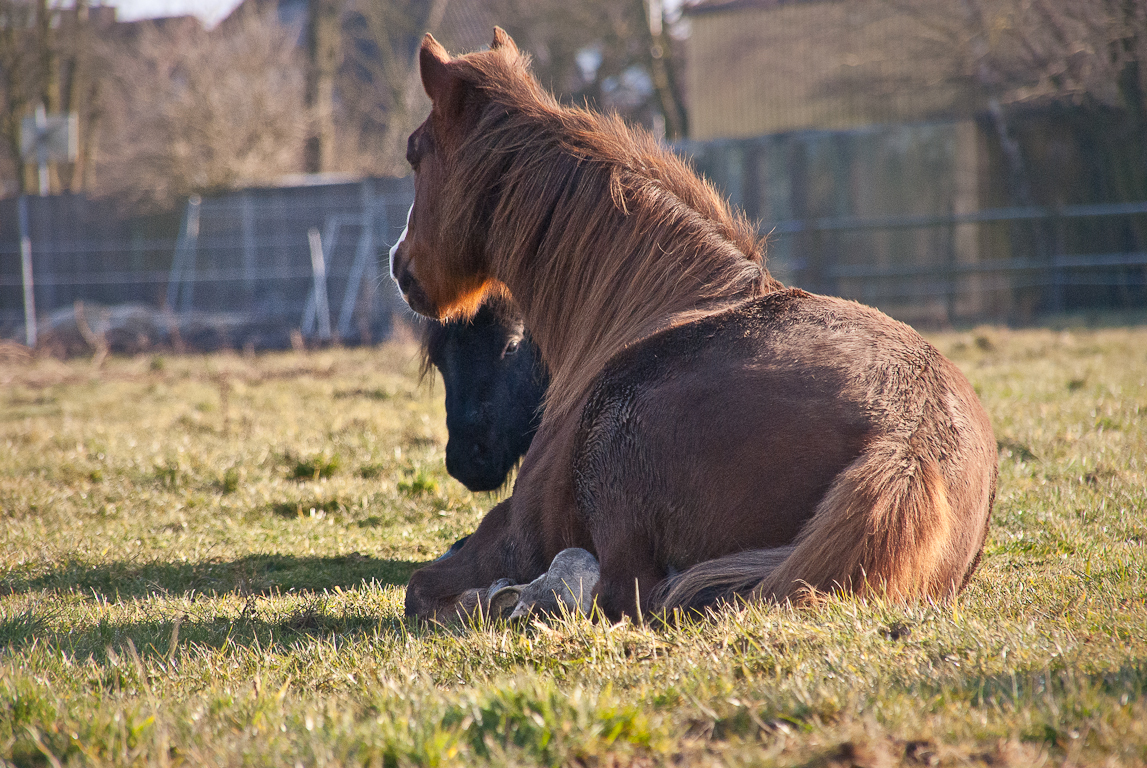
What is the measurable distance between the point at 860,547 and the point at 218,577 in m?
2.65

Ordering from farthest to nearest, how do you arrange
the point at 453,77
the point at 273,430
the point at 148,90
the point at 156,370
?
the point at 148,90, the point at 156,370, the point at 273,430, the point at 453,77

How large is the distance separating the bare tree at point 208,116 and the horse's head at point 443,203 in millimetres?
14872

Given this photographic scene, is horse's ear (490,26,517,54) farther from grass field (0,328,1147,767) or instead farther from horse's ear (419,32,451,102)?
grass field (0,328,1147,767)

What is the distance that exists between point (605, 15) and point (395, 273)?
1967 centimetres

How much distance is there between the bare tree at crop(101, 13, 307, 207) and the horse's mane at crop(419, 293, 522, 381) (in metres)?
14.5

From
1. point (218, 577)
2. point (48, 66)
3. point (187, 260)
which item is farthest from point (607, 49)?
point (218, 577)

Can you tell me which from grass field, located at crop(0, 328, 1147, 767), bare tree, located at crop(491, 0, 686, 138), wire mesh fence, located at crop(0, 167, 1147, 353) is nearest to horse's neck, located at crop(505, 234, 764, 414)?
grass field, located at crop(0, 328, 1147, 767)

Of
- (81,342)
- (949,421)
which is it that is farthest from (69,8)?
(949,421)

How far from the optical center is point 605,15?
840 inches

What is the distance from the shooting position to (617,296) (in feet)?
9.32

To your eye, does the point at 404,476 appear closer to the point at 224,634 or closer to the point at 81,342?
the point at 224,634

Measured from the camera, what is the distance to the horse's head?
312 centimetres

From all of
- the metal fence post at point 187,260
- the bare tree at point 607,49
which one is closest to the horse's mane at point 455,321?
the metal fence post at point 187,260

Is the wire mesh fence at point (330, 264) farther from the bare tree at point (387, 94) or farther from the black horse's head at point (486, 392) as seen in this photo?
the black horse's head at point (486, 392)
